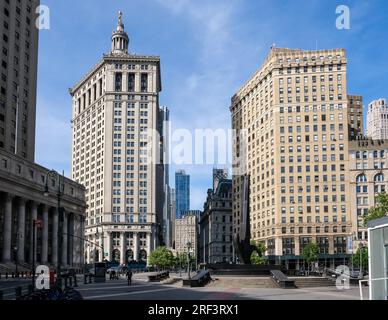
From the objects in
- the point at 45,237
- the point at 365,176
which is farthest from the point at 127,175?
the point at 365,176

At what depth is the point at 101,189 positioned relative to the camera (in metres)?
198

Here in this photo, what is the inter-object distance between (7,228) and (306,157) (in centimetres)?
8129

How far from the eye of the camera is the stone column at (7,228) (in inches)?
3563

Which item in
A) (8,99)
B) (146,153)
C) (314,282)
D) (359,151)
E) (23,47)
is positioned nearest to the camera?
(314,282)

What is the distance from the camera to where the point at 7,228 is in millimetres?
92375

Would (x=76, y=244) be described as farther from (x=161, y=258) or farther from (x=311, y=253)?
(x=311, y=253)

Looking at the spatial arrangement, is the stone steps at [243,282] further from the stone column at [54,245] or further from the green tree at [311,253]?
the green tree at [311,253]

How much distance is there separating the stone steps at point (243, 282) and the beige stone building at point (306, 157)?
8781cm

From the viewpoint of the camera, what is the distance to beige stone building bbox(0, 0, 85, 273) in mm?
92375

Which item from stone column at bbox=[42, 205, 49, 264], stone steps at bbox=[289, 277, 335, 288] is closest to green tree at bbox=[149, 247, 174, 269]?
stone column at bbox=[42, 205, 49, 264]

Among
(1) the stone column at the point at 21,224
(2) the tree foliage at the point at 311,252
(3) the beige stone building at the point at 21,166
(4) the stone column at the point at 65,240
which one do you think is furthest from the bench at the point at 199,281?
(2) the tree foliage at the point at 311,252

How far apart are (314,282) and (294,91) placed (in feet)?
321
